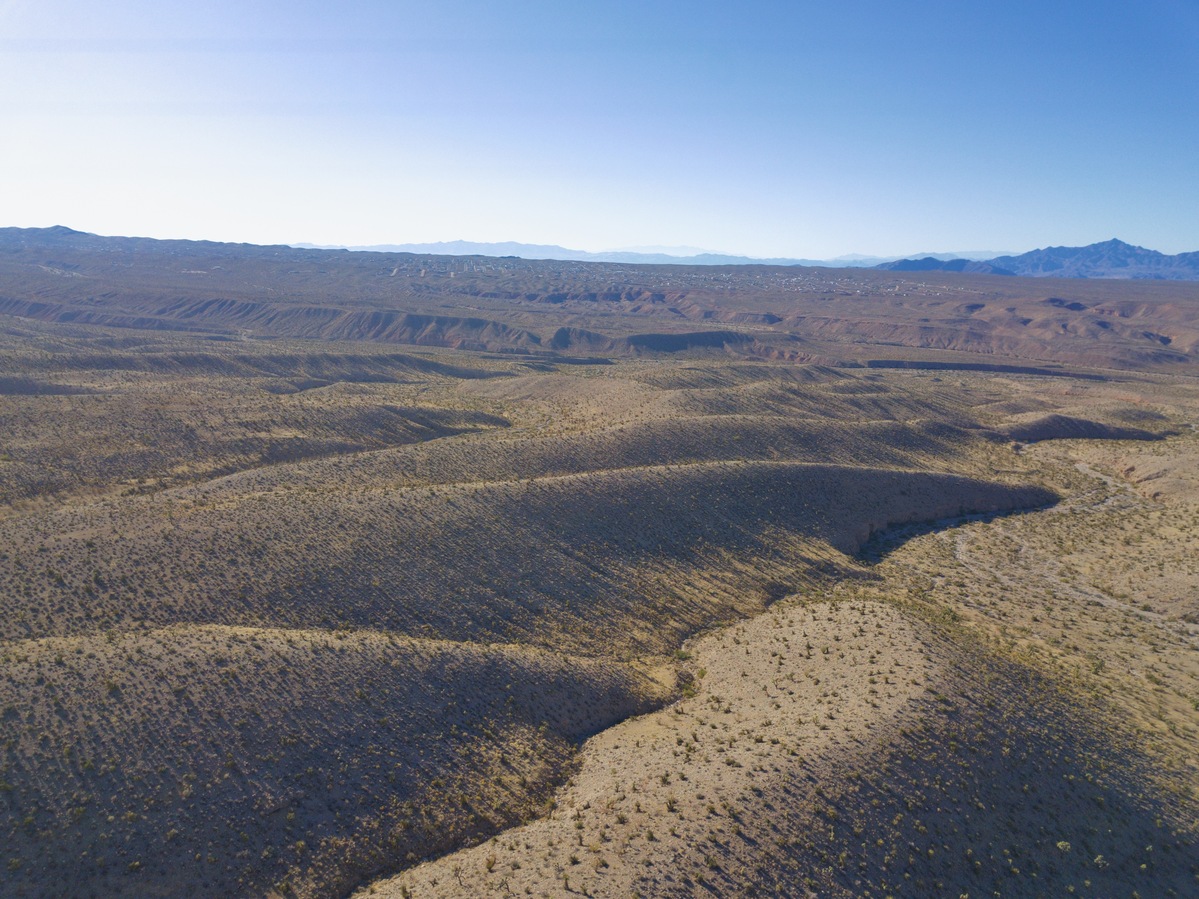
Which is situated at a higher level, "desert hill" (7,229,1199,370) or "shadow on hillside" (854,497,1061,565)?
"desert hill" (7,229,1199,370)

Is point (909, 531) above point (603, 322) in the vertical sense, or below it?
below

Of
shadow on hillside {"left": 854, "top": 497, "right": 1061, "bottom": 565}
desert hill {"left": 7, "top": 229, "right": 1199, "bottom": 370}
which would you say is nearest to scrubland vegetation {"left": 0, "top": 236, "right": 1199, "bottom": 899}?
shadow on hillside {"left": 854, "top": 497, "right": 1061, "bottom": 565}

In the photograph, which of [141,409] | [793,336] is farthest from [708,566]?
[793,336]

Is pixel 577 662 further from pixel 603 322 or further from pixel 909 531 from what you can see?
pixel 603 322

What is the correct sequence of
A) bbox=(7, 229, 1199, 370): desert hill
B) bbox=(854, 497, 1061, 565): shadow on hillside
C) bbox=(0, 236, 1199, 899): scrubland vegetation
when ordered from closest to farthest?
bbox=(0, 236, 1199, 899): scrubland vegetation, bbox=(854, 497, 1061, 565): shadow on hillside, bbox=(7, 229, 1199, 370): desert hill

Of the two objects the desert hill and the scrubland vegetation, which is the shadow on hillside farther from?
the desert hill

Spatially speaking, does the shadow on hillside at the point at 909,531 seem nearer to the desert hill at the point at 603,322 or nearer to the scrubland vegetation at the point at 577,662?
the scrubland vegetation at the point at 577,662

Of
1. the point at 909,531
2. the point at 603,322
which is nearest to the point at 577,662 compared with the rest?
the point at 909,531

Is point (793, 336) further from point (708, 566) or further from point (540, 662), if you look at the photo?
point (540, 662)
